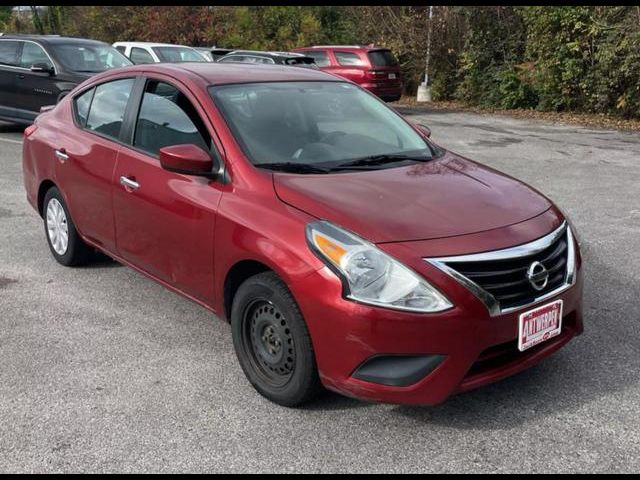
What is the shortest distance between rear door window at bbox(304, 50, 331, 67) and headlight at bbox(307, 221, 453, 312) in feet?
53.2

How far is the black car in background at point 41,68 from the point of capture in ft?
37.9

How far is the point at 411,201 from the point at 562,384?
1.27 metres

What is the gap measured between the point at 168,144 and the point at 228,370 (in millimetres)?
1406

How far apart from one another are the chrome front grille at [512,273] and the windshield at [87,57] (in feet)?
33.1

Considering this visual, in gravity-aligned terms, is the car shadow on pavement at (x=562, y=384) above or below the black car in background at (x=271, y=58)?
below

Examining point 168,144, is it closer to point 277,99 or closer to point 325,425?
point 277,99

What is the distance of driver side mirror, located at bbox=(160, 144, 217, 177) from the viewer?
3.62m

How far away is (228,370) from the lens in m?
3.80

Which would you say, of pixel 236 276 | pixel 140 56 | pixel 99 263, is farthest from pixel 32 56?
pixel 236 276

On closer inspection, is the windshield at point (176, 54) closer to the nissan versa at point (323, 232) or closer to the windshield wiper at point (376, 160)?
the nissan versa at point (323, 232)

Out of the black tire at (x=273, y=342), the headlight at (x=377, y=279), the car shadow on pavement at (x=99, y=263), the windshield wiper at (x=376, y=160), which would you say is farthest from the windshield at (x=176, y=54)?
the headlight at (x=377, y=279)

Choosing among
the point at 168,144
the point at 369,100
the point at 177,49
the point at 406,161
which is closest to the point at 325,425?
the point at 406,161

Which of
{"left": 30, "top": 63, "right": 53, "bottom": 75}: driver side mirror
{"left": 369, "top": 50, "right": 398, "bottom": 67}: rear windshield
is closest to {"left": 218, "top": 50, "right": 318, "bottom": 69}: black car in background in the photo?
{"left": 369, "top": 50, "right": 398, "bottom": 67}: rear windshield

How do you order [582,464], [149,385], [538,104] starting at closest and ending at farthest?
[582,464]
[149,385]
[538,104]
